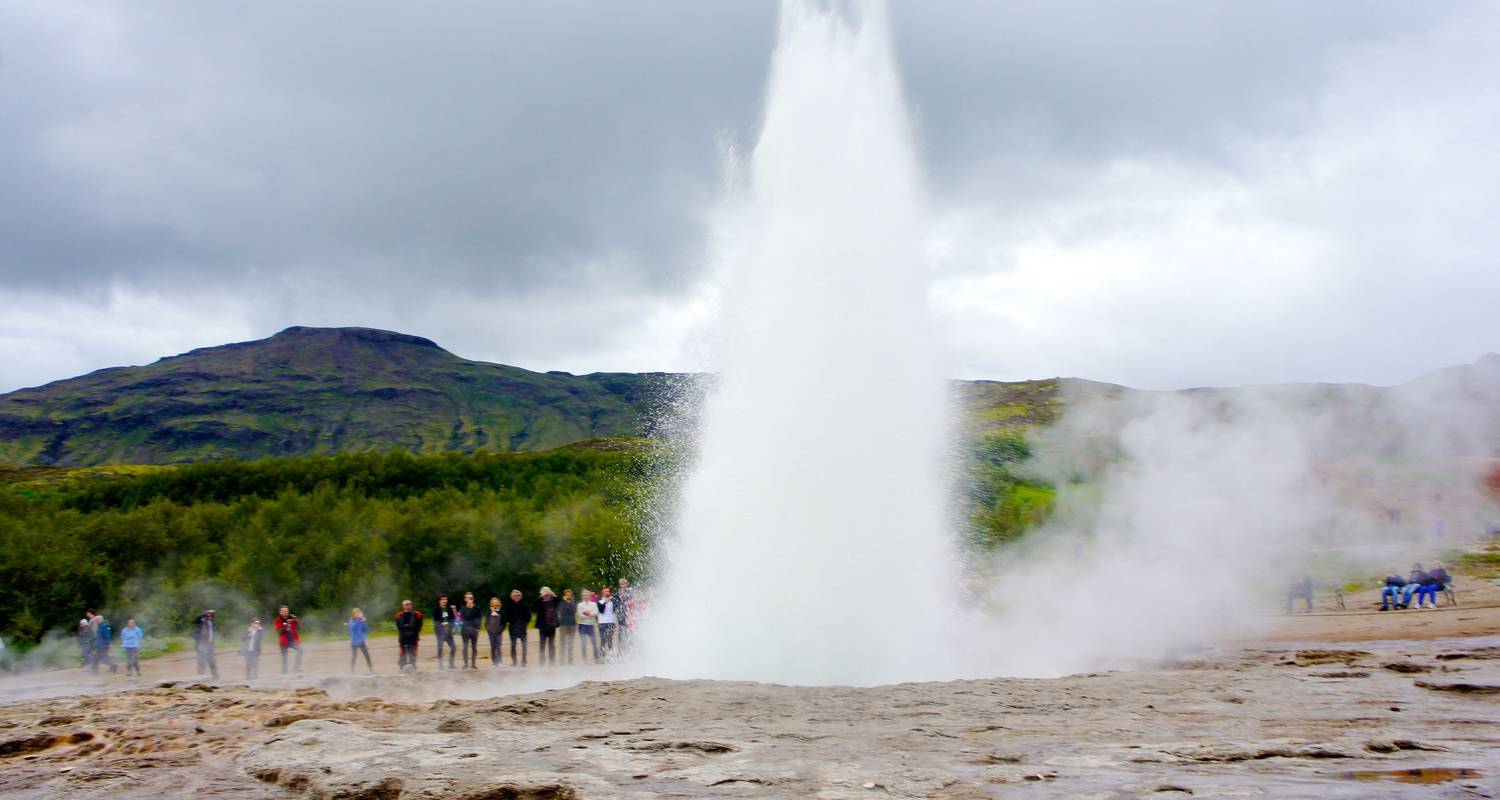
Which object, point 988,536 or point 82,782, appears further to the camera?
point 988,536

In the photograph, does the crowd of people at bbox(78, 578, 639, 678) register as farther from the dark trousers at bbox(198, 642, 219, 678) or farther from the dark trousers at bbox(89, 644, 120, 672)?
the dark trousers at bbox(89, 644, 120, 672)

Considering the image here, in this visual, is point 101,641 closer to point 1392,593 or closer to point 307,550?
point 307,550

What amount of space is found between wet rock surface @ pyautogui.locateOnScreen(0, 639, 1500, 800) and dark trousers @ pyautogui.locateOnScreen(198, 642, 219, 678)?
922cm

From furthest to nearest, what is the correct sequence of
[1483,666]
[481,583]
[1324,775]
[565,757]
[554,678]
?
[481,583]
[554,678]
[1483,666]
[565,757]
[1324,775]

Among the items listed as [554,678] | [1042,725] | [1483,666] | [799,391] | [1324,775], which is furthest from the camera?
[554,678]

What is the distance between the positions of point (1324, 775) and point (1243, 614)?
15.1m

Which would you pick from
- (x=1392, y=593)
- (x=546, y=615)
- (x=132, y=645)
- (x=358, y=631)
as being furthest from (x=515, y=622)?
(x=1392, y=593)

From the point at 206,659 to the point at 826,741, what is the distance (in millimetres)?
19169

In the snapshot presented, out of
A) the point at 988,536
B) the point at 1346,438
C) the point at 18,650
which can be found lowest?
the point at 18,650

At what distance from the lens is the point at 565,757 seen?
8.18 m

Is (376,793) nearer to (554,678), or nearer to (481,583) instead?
(554,678)

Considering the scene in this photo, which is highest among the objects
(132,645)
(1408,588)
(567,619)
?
(567,619)

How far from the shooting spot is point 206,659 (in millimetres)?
22562

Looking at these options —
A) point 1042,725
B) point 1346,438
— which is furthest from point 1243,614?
point 1042,725
